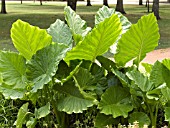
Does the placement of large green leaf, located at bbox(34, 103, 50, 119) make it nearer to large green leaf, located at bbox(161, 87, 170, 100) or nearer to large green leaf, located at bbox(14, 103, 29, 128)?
large green leaf, located at bbox(14, 103, 29, 128)

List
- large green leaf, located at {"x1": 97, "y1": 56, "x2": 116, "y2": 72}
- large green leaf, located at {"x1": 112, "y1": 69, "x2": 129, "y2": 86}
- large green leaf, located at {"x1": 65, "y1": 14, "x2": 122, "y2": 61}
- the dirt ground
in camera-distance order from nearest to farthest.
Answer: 1. large green leaf, located at {"x1": 65, "y1": 14, "x2": 122, "y2": 61}
2. large green leaf, located at {"x1": 112, "y1": 69, "x2": 129, "y2": 86}
3. large green leaf, located at {"x1": 97, "y1": 56, "x2": 116, "y2": 72}
4. the dirt ground

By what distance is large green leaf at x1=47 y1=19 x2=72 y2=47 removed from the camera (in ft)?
9.84

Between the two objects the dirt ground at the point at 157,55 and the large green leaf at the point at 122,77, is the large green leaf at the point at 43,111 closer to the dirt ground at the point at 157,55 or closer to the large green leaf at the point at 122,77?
the large green leaf at the point at 122,77

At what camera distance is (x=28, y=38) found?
8.82 feet

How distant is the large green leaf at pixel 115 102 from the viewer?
267 cm

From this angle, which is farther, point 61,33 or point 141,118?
point 61,33

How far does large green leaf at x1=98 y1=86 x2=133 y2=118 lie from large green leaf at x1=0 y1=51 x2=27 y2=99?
0.56 meters

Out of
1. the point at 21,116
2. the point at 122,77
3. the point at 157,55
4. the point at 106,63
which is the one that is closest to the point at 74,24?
the point at 106,63

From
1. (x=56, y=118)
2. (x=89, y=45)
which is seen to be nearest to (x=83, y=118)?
(x=56, y=118)

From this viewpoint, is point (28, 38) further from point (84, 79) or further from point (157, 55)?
point (157, 55)

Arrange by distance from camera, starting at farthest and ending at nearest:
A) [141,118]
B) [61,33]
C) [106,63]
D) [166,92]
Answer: [61,33], [106,63], [141,118], [166,92]

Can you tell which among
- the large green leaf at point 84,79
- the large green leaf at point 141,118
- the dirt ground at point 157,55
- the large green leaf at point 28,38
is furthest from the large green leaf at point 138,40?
the dirt ground at point 157,55

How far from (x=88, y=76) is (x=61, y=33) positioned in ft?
1.64

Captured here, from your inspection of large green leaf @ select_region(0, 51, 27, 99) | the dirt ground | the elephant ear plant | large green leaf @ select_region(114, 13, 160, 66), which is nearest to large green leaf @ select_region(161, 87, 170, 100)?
the elephant ear plant
